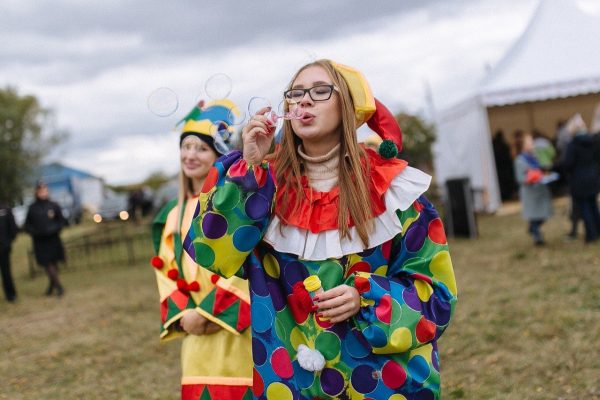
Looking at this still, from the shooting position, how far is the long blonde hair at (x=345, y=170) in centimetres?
200

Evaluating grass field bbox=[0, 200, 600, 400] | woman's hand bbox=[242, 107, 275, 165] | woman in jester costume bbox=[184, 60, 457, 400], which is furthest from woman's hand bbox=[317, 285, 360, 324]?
grass field bbox=[0, 200, 600, 400]

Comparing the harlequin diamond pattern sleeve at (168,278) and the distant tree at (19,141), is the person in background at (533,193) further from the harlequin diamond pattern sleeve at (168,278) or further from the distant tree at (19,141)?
the distant tree at (19,141)

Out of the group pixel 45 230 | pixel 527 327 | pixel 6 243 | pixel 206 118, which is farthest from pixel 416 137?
pixel 206 118

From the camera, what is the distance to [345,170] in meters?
2.09

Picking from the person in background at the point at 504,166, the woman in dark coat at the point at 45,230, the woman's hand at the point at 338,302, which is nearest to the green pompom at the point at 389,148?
the woman's hand at the point at 338,302

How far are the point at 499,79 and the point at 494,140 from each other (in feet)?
8.23

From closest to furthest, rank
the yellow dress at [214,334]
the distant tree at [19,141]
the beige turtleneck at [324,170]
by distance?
the beige turtleneck at [324,170]
the yellow dress at [214,334]
the distant tree at [19,141]

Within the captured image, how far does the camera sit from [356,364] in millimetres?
1973

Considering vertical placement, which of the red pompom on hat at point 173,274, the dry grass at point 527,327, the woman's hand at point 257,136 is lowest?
the dry grass at point 527,327

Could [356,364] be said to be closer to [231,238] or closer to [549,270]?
[231,238]

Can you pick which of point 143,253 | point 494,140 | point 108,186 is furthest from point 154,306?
point 108,186

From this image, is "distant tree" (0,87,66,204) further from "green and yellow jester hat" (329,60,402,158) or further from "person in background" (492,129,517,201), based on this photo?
"green and yellow jester hat" (329,60,402,158)

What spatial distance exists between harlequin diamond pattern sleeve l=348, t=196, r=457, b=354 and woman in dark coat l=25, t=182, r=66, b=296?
962 centimetres

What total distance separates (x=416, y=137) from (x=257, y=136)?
1416 cm
